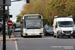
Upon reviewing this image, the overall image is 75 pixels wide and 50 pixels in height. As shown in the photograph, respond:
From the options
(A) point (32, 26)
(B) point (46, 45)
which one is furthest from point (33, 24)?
(B) point (46, 45)

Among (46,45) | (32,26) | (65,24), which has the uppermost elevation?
(65,24)

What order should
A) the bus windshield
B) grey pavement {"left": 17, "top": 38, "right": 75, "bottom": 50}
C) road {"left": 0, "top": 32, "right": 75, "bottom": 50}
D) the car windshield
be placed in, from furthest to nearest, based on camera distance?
the bus windshield → the car windshield → road {"left": 0, "top": 32, "right": 75, "bottom": 50} → grey pavement {"left": 17, "top": 38, "right": 75, "bottom": 50}

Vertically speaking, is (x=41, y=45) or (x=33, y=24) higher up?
(x=33, y=24)

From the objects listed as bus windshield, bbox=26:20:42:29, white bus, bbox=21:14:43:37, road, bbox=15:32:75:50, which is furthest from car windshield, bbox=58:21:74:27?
road, bbox=15:32:75:50

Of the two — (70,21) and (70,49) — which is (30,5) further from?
(70,49)

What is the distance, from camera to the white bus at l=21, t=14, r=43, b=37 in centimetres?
2934

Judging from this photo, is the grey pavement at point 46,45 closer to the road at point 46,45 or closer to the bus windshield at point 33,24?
the road at point 46,45

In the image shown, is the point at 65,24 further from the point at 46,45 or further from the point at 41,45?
the point at 41,45

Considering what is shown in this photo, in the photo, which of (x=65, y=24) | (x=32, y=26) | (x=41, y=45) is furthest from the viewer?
(x=32, y=26)

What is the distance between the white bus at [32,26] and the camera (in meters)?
29.3

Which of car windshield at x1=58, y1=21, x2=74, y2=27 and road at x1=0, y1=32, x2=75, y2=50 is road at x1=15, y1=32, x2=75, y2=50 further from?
car windshield at x1=58, y1=21, x2=74, y2=27

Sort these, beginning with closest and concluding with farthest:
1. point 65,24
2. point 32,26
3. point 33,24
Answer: point 65,24, point 32,26, point 33,24

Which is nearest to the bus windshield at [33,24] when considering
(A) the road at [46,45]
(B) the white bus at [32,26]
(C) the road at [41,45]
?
(B) the white bus at [32,26]

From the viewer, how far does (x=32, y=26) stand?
1164 inches
